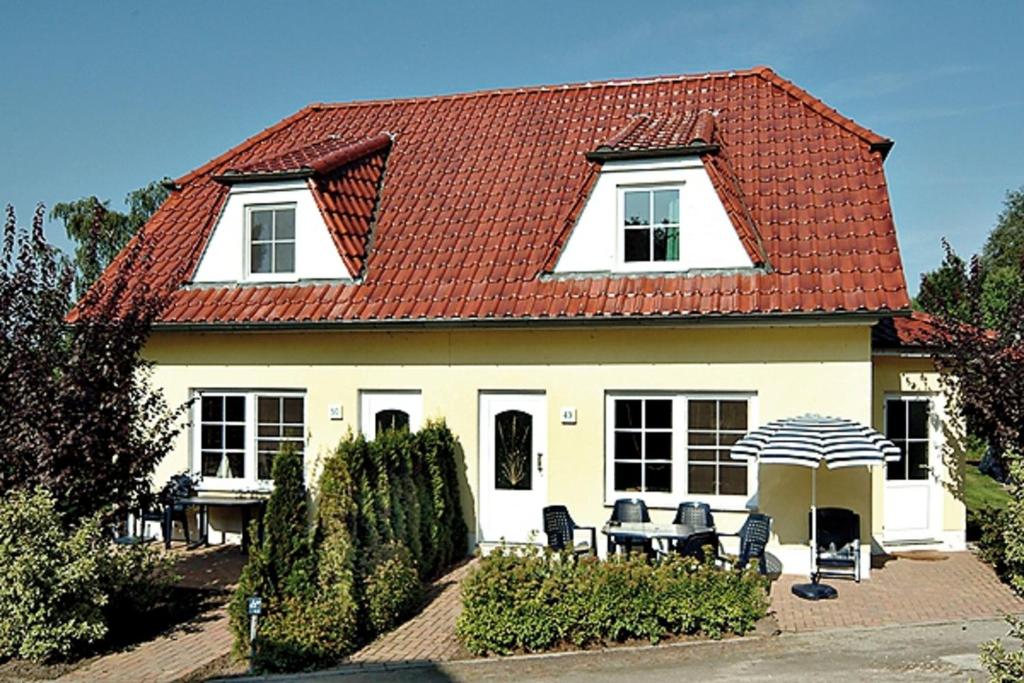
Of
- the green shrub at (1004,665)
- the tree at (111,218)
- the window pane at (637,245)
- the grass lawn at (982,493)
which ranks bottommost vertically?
the grass lawn at (982,493)

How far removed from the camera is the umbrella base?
40.4 feet

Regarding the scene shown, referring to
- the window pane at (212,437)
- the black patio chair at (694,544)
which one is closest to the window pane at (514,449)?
the black patio chair at (694,544)

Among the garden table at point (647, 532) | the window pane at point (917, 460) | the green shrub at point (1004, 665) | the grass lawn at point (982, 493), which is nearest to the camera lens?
the green shrub at point (1004, 665)

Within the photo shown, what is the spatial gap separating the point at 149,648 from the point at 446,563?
4.68 metres

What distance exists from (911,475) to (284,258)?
35.8 ft

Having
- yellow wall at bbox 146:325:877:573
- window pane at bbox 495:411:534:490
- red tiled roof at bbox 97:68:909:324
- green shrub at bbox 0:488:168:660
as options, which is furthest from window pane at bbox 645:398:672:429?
green shrub at bbox 0:488:168:660

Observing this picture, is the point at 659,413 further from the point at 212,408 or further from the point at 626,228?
the point at 212,408

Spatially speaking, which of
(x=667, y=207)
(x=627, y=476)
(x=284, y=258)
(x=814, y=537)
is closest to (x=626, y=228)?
(x=667, y=207)

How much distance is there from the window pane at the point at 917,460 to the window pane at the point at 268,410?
1028 centimetres

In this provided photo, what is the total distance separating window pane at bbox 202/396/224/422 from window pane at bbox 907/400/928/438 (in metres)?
11.3

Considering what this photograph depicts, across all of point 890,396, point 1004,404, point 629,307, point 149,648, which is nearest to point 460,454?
point 629,307

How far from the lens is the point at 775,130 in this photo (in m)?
16.9

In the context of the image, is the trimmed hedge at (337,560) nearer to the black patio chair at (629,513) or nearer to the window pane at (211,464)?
the black patio chair at (629,513)

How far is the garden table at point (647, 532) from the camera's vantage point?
1255 cm
